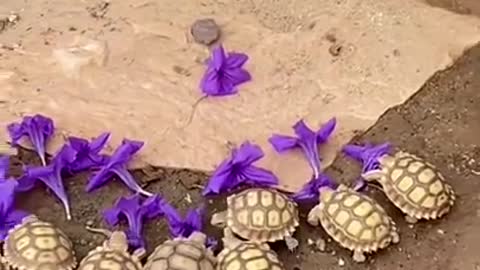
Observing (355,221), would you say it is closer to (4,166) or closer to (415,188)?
(415,188)

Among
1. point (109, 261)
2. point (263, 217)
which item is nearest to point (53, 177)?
point (109, 261)

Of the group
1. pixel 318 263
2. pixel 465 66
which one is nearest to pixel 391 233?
pixel 318 263

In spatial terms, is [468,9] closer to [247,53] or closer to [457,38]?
[457,38]

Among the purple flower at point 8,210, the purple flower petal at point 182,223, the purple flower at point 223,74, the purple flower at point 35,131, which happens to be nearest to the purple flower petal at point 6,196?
the purple flower at point 8,210

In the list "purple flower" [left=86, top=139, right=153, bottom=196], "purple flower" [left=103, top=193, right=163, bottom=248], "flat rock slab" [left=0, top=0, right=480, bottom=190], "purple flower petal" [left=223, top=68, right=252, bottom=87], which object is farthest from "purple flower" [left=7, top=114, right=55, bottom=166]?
"purple flower petal" [left=223, top=68, right=252, bottom=87]

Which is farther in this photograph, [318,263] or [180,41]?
[180,41]

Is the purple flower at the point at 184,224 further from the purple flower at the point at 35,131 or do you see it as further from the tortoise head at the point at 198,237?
the purple flower at the point at 35,131

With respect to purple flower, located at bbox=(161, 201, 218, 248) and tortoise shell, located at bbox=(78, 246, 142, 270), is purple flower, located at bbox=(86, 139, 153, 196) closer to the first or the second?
purple flower, located at bbox=(161, 201, 218, 248)
